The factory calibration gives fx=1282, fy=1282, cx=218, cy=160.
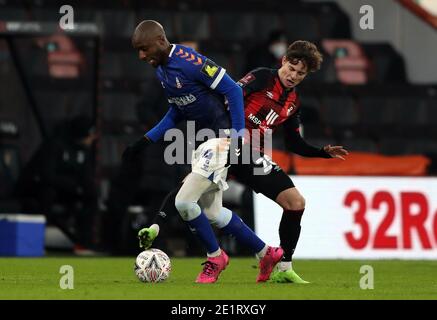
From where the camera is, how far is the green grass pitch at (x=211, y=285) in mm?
7504

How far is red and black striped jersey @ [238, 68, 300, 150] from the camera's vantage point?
29.2 ft

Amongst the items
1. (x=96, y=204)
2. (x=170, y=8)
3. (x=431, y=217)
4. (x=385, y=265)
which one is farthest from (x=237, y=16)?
Result: (x=385, y=265)

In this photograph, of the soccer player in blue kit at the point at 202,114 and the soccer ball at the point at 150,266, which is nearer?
the soccer player in blue kit at the point at 202,114

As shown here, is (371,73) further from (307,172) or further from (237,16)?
(307,172)

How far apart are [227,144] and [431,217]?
569 cm

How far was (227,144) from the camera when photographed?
8.53m

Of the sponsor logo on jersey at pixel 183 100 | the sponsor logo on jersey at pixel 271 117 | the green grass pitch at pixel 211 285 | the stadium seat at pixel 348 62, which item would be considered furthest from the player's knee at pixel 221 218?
the stadium seat at pixel 348 62

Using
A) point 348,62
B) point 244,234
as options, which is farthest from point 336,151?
point 348,62

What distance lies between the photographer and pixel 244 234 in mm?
8992

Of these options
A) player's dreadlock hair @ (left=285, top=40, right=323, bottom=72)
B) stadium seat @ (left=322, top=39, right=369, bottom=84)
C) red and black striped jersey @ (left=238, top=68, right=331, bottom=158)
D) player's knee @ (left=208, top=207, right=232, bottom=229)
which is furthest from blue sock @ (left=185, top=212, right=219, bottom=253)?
stadium seat @ (left=322, top=39, right=369, bottom=84)

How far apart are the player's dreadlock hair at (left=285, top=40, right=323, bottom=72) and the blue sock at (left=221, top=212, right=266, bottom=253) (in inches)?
47.3

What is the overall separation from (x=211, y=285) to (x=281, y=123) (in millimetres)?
1322

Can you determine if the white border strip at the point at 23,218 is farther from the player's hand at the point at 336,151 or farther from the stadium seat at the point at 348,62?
the stadium seat at the point at 348,62
